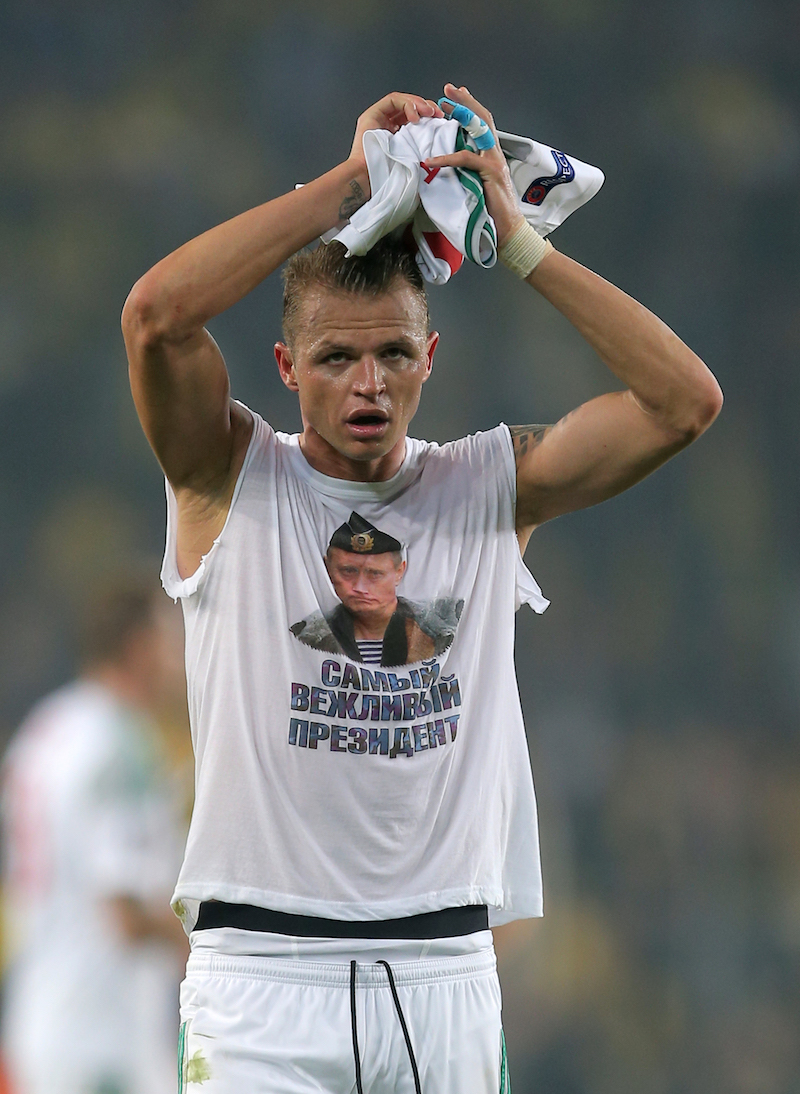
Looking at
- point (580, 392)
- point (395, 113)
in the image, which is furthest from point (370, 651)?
point (580, 392)

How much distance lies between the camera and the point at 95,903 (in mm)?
2412

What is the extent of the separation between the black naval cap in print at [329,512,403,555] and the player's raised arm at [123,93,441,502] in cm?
18

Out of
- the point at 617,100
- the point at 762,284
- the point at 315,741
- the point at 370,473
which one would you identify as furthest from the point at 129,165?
the point at 315,741

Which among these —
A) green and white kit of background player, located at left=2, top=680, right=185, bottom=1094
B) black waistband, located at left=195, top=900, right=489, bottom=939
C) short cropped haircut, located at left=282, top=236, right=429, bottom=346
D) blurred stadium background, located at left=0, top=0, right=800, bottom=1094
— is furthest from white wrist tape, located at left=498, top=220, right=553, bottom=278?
blurred stadium background, located at left=0, top=0, right=800, bottom=1094

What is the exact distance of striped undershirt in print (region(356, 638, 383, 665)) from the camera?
1.53 m

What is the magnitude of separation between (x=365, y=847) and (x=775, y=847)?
2591mm

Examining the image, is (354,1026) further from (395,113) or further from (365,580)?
(395,113)

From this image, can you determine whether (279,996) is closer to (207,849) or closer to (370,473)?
(207,849)

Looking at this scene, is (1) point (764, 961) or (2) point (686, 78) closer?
(1) point (764, 961)

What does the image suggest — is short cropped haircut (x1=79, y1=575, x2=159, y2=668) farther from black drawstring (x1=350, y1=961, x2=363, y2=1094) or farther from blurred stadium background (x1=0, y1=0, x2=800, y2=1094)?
black drawstring (x1=350, y1=961, x2=363, y2=1094)

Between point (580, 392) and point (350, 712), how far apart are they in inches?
104

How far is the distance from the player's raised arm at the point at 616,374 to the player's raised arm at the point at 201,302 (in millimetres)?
150

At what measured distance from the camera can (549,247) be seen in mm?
1543

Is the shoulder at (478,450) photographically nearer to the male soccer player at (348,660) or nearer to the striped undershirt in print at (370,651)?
the male soccer player at (348,660)
